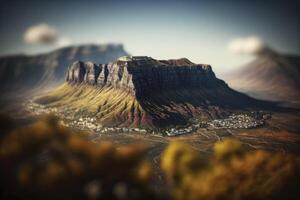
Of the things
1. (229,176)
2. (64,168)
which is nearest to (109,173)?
(64,168)

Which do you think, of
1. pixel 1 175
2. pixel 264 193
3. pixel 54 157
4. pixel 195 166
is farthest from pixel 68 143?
pixel 264 193

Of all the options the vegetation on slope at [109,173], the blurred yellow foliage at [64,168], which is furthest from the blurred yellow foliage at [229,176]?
the blurred yellow foliage at [64,168]

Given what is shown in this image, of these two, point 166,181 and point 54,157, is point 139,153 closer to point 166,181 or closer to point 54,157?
point 54,157

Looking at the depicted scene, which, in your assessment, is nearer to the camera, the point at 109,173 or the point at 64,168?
the point at 64,168

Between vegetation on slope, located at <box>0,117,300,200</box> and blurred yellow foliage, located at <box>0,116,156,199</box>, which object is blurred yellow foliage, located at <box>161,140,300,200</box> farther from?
blurred yellow foliage, located at <box>0,116,156,199</box>

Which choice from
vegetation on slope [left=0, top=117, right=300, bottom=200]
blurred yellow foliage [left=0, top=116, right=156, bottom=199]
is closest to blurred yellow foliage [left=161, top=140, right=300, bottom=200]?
vegetation on slope [left=0, top=117, right=300, bottom=200]

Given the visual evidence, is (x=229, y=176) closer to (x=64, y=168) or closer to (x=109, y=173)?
(x=109, y=173)

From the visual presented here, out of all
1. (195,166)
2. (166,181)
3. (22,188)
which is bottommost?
(166,181)

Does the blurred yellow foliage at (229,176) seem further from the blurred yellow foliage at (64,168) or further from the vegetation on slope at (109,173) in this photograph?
the blurred yellow foliage at (64,168)

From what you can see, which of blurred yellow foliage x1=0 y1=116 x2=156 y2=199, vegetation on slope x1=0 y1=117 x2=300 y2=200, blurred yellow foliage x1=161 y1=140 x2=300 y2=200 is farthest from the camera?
blurred yellow foliage x1=161 y1=140 x2=300 y2=200

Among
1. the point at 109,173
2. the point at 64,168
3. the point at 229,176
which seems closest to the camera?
the point at 64,168

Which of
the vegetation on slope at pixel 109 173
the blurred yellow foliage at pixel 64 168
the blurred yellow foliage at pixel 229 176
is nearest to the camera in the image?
the blurred yellow foliage at pixel 64 168
